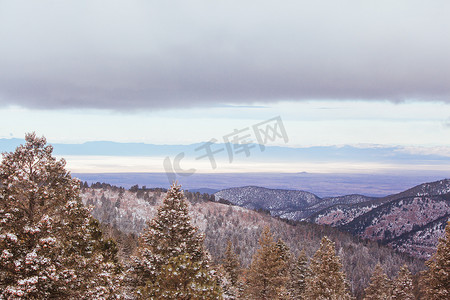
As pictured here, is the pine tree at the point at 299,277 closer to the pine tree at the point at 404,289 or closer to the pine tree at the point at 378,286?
the pine tree at the point at 378,286

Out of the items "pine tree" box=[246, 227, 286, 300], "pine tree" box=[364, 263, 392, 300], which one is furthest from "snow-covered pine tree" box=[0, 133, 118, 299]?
"pine tree" box=[364, 263, 392, 300]

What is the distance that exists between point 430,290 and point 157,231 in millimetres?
20321

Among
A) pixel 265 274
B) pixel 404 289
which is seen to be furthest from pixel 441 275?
pixel 404 289

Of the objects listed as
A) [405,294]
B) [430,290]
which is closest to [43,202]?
[430,290]

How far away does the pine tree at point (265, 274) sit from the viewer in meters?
32.0

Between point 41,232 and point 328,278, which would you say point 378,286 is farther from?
point 41,232

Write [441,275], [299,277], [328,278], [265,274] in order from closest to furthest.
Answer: [441,275] < [328,278] < [265,274] < [299,277]

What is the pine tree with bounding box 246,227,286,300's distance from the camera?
32.0 m

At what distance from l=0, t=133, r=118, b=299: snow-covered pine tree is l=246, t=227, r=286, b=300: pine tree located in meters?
20.7

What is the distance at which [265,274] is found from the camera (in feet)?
106

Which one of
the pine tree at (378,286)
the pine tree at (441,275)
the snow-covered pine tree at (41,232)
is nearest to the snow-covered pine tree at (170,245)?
the snow-covered pine tree at (41,232)

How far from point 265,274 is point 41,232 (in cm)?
2470

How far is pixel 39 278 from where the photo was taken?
1191cm

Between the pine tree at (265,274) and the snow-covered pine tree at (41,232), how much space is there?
2074 centimetres
